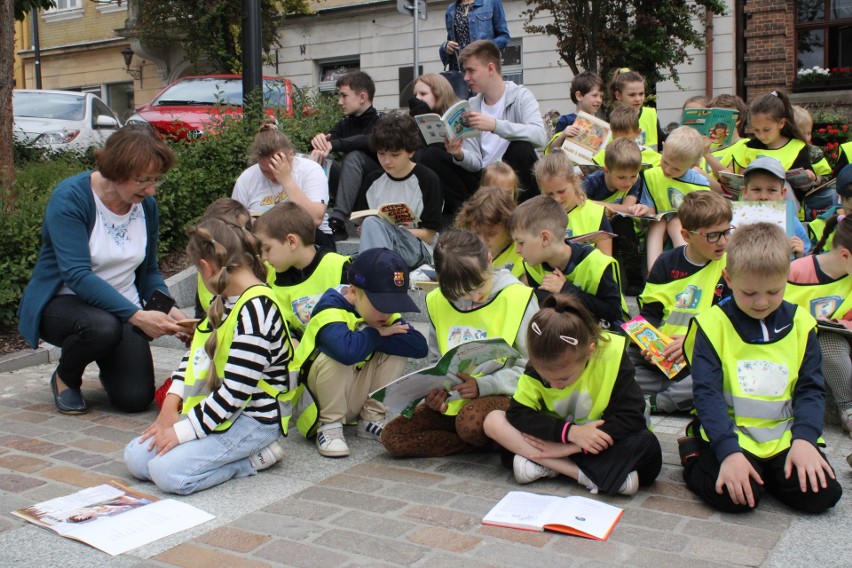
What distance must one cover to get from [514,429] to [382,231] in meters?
2.52

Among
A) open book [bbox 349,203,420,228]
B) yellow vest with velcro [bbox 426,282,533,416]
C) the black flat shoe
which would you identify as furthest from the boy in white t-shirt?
the black flat shoe

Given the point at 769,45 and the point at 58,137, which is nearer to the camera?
the point at 58,137

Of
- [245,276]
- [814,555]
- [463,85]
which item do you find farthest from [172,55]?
[814,555]

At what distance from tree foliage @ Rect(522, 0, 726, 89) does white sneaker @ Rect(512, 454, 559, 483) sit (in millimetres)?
10202

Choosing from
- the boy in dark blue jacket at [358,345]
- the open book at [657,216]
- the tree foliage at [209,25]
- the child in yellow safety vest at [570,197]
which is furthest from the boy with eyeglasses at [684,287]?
the tree foliage at [209,25]

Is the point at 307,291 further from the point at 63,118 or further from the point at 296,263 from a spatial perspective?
the point at 63,118

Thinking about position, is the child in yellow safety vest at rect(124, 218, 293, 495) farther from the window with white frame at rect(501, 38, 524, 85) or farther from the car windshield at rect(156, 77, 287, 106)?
the window with white frame at rect(501, 38, 524, 85)

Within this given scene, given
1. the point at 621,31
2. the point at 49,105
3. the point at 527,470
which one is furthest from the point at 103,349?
the point at 621,31

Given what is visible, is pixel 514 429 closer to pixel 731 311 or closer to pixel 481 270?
pixel 481 270

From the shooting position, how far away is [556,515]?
3229mm

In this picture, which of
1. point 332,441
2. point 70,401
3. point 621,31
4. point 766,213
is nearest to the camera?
point 332,441

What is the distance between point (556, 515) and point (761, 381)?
988 mm

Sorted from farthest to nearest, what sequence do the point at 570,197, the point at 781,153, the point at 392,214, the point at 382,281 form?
the point at 781,153 → the point at 392,214 → the point at 570,197 → the point at 382,281

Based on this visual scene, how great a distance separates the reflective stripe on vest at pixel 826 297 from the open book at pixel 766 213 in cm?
71
